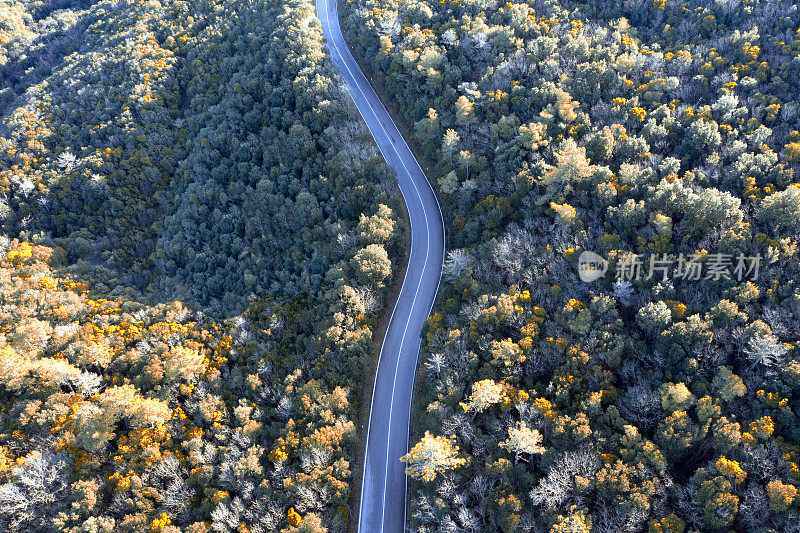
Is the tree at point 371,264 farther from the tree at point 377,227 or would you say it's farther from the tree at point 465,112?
the tree at point 465,112

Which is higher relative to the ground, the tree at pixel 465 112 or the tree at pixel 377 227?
the tree at pixel 465 112

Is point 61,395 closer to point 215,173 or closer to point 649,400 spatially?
point 215,173

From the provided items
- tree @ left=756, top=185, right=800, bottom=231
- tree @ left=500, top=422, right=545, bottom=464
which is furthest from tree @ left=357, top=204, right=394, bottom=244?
tree @ left=756, top=185, right=800, bottom=231

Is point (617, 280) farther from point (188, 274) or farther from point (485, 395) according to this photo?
point (188, 274)

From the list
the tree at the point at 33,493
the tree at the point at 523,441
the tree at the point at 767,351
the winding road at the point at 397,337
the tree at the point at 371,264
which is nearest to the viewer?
the tree at the point at 767,351

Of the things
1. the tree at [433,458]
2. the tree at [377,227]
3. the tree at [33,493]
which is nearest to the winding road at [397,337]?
the tree at [377,227]

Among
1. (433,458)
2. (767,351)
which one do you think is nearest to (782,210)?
(767,351)

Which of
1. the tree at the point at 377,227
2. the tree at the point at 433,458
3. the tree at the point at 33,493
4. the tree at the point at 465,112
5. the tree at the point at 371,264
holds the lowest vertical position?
the tree at the point at 33,493
